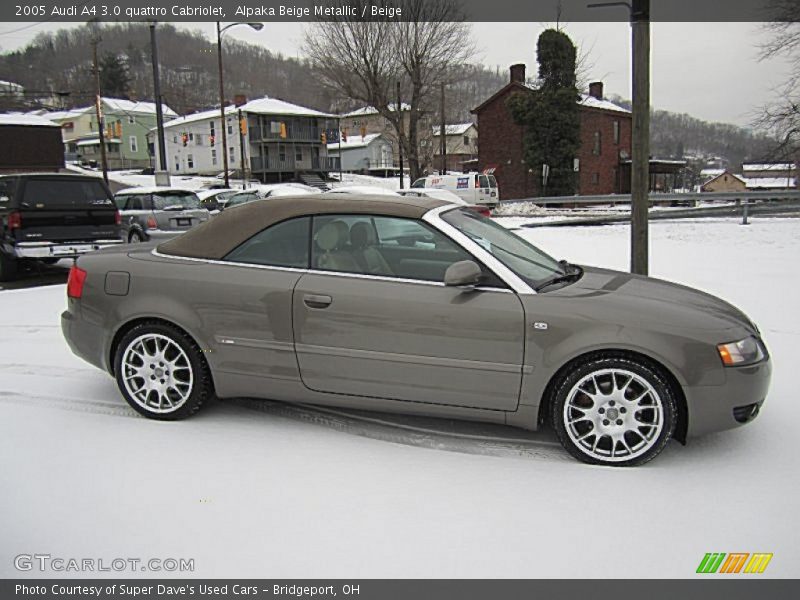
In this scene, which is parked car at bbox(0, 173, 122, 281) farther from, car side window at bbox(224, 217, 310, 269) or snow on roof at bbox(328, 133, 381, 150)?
snow on roof at bbox(328, 133, 381, 150)

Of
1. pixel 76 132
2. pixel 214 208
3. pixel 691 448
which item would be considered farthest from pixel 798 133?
pixel 76 132

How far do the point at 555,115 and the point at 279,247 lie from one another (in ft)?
122

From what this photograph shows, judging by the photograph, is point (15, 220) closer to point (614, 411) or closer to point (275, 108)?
point (614, 411)

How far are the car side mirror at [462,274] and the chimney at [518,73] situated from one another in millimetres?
42133

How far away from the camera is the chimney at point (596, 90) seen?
161 feet

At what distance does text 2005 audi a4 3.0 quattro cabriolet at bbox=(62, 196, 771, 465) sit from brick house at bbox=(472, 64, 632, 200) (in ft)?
124

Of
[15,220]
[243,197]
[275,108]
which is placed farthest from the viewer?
[275,108]

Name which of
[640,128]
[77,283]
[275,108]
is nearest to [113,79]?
[275,108]

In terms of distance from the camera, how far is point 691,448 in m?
3.82

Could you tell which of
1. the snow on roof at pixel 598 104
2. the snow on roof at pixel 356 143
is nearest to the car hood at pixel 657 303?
the snow on roof at pixel 598 104

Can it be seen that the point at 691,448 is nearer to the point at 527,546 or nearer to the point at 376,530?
Answer: the point at 527,546

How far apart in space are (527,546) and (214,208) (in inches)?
685

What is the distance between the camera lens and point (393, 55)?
35500 mm
